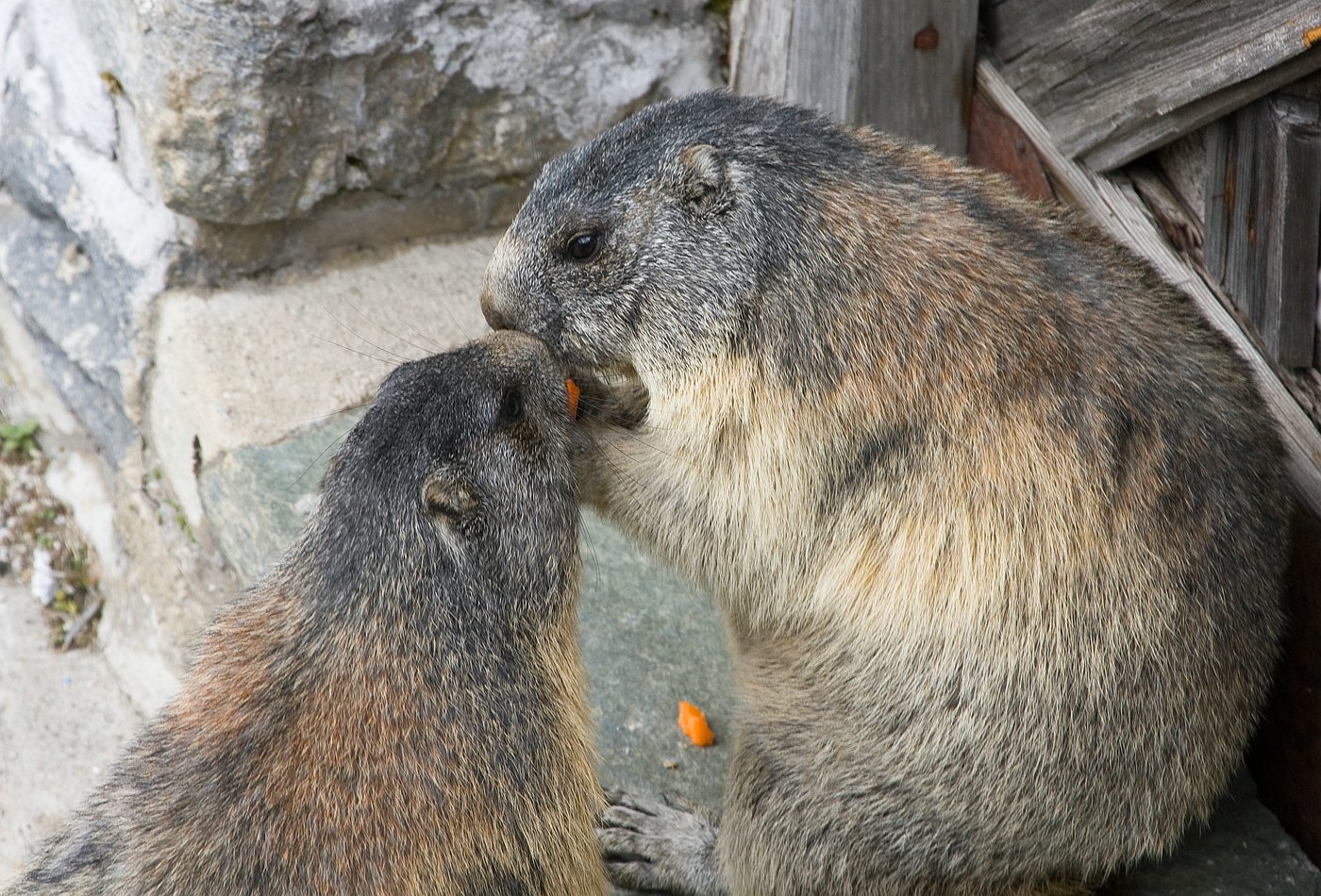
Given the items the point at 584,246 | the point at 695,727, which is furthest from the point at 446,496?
the point at 695,727

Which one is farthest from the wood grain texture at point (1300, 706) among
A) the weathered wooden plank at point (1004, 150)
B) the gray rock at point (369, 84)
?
the gray rock at point (369, 84)

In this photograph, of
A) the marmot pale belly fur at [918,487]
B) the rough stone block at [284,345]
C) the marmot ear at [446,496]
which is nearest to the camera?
the marmot ear at [446,496]

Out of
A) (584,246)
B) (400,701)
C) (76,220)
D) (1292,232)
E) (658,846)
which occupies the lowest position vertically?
(658,846)

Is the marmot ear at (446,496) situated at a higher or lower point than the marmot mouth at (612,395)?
lower

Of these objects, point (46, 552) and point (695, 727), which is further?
point (46, 552)

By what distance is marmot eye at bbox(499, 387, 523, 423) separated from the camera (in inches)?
139

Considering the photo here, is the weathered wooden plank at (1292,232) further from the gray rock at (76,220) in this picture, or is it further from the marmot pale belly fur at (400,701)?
the gray rock at (76,220)

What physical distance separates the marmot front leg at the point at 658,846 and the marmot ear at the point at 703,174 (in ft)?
6.18

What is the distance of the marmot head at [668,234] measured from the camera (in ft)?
12.5

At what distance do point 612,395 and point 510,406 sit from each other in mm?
597

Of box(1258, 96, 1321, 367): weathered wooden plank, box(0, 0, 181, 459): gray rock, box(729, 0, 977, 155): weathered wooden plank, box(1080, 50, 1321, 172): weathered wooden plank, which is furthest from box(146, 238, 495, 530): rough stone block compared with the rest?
box(1258, 96, 1321, 367): weathered wooden plank

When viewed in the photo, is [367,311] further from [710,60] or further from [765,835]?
[765,835]

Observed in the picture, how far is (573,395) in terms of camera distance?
3951 mm

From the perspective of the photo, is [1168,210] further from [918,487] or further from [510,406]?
[510,406]
